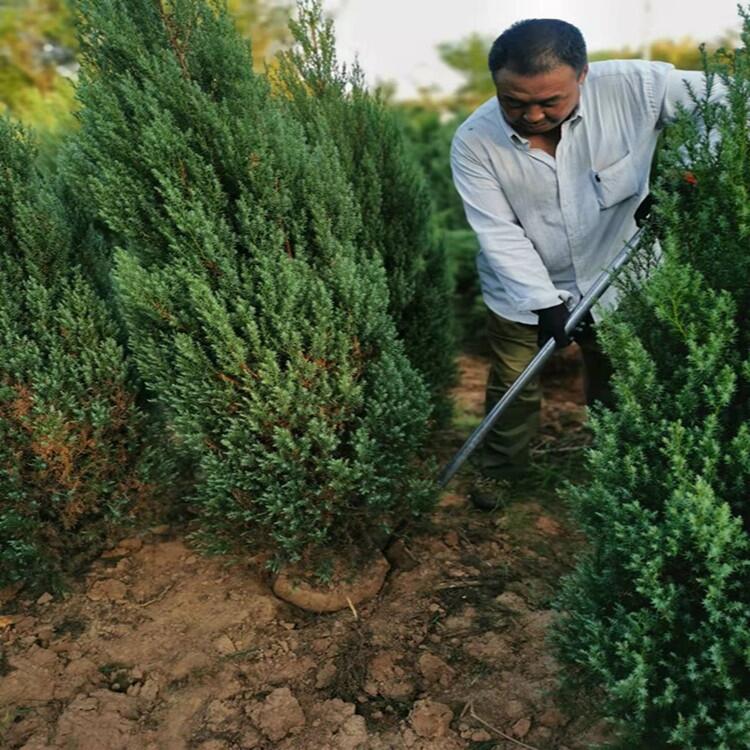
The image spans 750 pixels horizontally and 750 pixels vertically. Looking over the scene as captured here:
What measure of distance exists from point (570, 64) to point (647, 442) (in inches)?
62.9

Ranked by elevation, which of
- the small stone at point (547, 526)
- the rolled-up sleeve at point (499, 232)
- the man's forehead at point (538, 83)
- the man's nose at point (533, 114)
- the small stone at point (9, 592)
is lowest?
the small stone at point (547, 526)

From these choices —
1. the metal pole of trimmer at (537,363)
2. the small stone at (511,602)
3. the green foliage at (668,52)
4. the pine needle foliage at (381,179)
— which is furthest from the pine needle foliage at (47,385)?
the green foliage at (668,52)

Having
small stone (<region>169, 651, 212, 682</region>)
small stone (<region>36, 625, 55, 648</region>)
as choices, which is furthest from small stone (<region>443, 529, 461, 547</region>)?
small stone (<region>36, 625, 55, 648</region>)

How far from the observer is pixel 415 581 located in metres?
3.42

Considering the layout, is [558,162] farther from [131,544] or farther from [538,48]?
[131,544]

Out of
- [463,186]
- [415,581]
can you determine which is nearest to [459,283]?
[463,186]

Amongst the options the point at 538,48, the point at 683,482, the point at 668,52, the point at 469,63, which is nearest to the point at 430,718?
the point at 683,482

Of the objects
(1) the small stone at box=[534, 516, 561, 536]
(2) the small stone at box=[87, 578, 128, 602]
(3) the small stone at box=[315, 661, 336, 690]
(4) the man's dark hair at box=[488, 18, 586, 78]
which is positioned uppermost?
(4) the man's dark hair at box=[488, 18, 586, 78]

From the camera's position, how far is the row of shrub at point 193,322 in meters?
2.85

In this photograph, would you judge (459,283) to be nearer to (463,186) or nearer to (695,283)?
(463,186)

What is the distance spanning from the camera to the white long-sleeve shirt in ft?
10.9

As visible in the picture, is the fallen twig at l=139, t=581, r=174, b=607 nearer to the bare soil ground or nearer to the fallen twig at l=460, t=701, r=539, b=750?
the bare soil ground

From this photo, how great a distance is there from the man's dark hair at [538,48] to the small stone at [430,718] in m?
2.31

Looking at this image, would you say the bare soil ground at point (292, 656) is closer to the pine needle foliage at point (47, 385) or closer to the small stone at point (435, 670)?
the small stone at point (435, 670)
